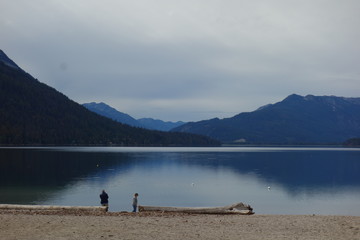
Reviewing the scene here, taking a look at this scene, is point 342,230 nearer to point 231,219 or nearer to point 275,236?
point 275,236

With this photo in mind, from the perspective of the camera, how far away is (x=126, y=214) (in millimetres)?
28484

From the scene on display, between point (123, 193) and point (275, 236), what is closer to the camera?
point (275, 236)

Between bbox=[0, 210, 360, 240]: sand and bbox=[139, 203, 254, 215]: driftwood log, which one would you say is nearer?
bbox=[0, 210, 360, 240]: sand

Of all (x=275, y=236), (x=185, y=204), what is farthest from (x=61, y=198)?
(x=275, y=236)

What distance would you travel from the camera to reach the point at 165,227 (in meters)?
23.1

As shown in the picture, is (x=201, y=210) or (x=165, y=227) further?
(x=201, y=210)

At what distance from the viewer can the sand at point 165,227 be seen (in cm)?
2078

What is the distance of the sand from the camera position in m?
20.8

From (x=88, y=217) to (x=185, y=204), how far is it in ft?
75.1

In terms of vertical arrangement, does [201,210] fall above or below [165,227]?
below

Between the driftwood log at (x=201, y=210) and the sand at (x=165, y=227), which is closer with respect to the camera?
the sand at (x=165, y=227)

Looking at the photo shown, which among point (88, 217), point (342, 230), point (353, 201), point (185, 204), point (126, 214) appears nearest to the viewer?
point (342, 230)

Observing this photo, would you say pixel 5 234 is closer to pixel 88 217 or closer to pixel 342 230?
pixel 88 217

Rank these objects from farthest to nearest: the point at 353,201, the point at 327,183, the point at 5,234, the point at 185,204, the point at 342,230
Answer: the point at 327,183 → the point at 353,201 → the point at 185,204 → the point at 342,230 → the point at 5,234
